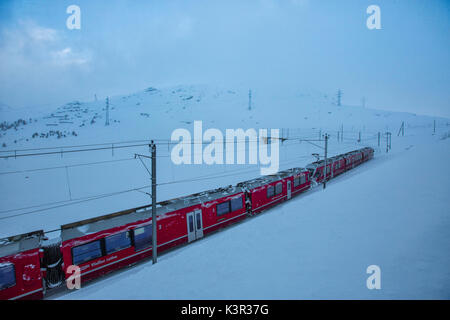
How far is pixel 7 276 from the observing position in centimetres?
743

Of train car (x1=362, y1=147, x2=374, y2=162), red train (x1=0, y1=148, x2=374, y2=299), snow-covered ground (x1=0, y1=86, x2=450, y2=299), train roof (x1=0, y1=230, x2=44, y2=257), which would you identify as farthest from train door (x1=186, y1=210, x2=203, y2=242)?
train car (x1=362, y1=147, x2=374, y2=162)

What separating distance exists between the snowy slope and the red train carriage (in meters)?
0.91

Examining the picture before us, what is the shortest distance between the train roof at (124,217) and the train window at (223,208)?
0.44 metres

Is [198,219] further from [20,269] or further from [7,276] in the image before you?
[7,276]

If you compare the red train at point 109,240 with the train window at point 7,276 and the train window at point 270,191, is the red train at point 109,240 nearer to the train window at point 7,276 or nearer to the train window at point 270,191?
the train window at point 7,276

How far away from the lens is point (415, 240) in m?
6.30

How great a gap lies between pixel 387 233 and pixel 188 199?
28.0 feet

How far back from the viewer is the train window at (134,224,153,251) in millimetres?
10133

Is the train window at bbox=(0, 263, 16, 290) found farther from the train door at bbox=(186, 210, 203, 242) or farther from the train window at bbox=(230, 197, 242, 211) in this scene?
the train window at bbox=(230, 197, 242, 211)

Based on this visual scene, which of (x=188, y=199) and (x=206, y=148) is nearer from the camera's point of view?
(x=188, y=199)

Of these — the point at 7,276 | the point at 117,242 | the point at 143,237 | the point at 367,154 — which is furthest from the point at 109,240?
the point at 367,154
